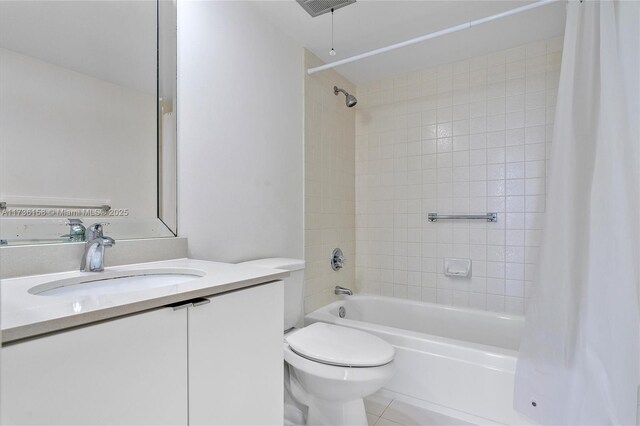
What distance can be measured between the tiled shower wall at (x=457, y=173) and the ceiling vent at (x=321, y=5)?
1084mm

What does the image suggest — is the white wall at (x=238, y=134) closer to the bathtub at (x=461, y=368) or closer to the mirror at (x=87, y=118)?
the mirror at (x=87, y=118)

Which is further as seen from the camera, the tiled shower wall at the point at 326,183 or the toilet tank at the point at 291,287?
the tiled shower wall at the point at 326,183

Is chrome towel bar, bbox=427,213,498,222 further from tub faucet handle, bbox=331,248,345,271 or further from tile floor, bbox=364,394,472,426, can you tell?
tile floor, bbox=364,394,472,426

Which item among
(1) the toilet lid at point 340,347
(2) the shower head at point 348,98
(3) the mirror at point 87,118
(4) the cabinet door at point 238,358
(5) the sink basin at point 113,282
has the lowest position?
(1) the toilet lid at point 340,347

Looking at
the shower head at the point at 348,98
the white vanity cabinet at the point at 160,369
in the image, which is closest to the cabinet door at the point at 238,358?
the white vanity cabinet at the point at 160,369

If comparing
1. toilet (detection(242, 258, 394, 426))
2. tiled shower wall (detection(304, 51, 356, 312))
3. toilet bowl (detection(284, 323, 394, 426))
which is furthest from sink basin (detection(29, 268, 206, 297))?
tiled shower wall (detection(304, 51, 356, 312))

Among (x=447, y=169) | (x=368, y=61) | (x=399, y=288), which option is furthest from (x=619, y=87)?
(x=399, y=288)

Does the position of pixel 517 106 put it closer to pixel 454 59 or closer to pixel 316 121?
pixel 454 59

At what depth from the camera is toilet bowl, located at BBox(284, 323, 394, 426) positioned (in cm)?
133

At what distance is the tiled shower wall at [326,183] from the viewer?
88.5 inches

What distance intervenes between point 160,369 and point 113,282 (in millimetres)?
458

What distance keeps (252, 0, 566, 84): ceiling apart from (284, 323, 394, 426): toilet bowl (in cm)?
170

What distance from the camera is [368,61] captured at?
242cm

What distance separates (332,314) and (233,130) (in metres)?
1.36
